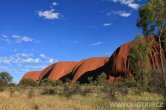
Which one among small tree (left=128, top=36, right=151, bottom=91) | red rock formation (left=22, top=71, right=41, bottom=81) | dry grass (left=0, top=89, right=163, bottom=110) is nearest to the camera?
dry grass (left=0, top=89, right=163, bottom=110)

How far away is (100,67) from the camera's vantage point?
117m

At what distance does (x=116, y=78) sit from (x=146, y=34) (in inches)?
2815

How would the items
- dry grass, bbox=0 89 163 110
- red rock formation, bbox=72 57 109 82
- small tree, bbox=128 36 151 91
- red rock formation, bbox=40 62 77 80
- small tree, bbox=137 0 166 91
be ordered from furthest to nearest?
red rock formation, bbox=40 62 77 80
red rock formation, bbox=72 57 109 82
small tree, bbox=128 36 151 91
small tree, bbox=137 0 166 91
dry grass, bbox=0 89 163 110

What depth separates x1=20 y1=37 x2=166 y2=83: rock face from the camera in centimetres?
9270

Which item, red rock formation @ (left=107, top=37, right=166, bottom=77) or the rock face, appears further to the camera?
red rock formation @ (left=107, top=37, right=166, bottom=77)

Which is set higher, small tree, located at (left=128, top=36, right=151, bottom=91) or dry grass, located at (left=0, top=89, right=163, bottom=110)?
small tree, located at (left=128, top=36, right=151, bottom=91)

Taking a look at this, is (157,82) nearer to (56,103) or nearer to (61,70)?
(56,103)

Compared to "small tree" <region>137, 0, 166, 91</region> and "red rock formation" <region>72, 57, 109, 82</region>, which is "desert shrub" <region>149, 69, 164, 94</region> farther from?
"red rock formation" <region>72, 57, 109, 82</region>

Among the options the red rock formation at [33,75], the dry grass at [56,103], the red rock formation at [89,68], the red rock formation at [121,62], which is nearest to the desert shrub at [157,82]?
the dry grass at [56,103]

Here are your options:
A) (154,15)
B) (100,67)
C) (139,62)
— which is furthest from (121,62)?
(154,15)

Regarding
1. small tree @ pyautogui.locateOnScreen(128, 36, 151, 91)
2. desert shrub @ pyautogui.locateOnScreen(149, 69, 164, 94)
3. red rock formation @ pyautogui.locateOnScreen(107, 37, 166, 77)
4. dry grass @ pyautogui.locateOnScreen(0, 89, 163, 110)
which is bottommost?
dry grass @ pyautogui.locateOnScreen(0, 89, 163, 110)

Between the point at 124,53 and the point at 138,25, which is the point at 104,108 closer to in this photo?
the point at 138,25

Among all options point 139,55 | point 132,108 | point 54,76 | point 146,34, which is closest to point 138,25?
point 146,34

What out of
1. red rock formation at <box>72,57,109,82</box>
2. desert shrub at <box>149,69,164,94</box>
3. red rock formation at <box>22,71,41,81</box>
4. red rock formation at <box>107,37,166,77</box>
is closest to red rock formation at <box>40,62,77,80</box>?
red rock formation at <box>72,57,109,82</box>
